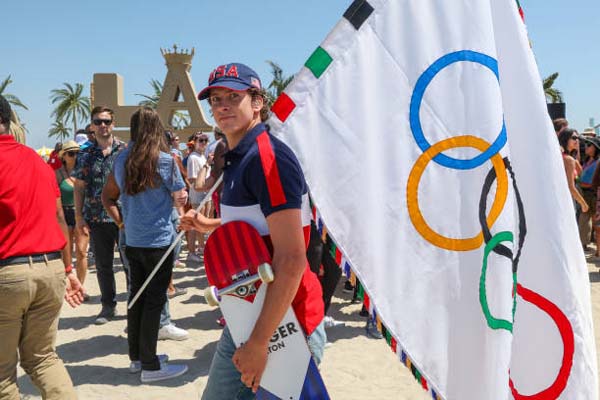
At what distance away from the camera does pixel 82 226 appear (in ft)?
17.2

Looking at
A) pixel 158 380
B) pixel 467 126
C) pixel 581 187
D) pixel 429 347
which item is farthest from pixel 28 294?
pixel 581 187

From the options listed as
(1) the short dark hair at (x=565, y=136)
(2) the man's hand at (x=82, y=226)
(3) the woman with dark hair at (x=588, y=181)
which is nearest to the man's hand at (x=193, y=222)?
(2) the man's hand at (x=82, y=226)

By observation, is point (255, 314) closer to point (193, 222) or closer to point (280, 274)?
point (280, 274)

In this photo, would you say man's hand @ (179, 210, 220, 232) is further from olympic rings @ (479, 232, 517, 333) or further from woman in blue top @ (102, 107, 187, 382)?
woman in blue top @ (102, 107, 187, 382)

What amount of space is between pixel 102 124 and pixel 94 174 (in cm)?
58

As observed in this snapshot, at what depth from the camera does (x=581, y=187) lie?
333 inches

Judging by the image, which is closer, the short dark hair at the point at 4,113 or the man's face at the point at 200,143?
the short dark hair at the point at 4,113

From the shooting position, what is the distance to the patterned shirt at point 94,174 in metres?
4.98

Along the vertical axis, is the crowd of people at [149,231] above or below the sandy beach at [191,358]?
above

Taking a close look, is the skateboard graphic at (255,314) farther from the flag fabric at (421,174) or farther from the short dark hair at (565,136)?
the short dark hair at (565,136)

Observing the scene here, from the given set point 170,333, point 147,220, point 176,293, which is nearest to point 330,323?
point 170,333

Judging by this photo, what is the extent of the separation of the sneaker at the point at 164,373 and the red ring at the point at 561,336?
274 centimetres

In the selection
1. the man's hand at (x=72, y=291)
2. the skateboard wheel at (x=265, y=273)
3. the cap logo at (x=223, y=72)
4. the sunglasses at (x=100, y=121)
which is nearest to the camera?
the skateboard wheel at (x=265, y=273)

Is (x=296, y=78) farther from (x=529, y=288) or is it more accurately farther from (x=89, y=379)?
(x=89, y=379)
